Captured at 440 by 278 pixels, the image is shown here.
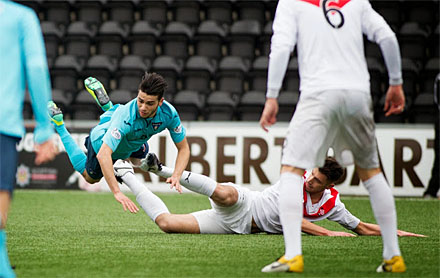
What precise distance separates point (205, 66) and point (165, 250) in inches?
326

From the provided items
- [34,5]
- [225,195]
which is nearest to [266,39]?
[34,5]

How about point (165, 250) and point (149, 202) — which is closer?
point (165, 250)

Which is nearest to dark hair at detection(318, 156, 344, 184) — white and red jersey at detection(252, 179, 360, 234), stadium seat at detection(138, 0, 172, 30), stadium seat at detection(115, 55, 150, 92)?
white and red jersey at detection(252, 179, 360, 234)

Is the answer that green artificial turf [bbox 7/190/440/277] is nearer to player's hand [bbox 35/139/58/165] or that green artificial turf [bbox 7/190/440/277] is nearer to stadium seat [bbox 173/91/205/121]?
player's hand [bbox 35/139/58/165]

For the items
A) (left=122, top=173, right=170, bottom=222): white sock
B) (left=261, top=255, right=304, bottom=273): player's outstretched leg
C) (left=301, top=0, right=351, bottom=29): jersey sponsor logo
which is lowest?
(left=122, top=173, right=170, bottom=222): white sock

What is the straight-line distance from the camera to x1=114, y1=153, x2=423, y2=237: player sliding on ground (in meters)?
5.37

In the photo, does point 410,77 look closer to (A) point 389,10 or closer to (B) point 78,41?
(A) point 389,10

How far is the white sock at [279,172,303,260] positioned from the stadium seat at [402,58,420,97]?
8997mm

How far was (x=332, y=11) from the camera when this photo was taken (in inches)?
145

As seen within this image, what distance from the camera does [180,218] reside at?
18.8 ft

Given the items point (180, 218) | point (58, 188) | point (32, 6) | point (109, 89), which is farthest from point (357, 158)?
point (32, 6)

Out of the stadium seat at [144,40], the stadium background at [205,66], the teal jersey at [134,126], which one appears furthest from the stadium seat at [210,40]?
the teal jersey at [134,126]

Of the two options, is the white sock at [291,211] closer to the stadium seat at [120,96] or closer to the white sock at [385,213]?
the white sock at [385,213]

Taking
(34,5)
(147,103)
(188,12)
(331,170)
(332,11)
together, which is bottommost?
(331,170)
